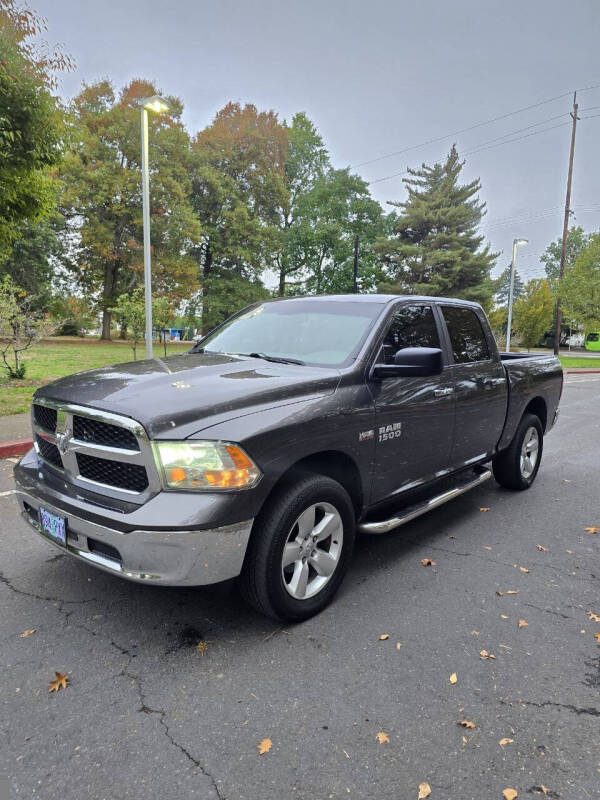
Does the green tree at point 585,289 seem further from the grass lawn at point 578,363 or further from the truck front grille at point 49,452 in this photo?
the truck front grille at point 49,452

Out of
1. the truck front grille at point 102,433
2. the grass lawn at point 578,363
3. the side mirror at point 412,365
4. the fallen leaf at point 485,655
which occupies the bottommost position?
the grass lawn at point 578,363

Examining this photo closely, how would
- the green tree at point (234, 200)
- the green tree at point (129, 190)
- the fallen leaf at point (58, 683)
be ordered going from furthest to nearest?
the green tree at point (234, 200)
the green tree at point (129, 190)
the fallen leaf at point (58, 683)

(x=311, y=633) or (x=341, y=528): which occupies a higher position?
(x=341, y=528)

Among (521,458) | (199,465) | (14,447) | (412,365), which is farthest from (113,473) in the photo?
(14,447)

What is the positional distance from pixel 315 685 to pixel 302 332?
89.0 inches

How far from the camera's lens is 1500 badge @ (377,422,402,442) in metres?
3.30

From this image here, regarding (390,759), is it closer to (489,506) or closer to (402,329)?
(402,329)

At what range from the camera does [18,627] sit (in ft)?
9.17

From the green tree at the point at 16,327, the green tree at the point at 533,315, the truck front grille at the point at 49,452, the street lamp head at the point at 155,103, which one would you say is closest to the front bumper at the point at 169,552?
the truck front grille at the point at 49,452

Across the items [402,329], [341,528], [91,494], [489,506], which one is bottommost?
[489,506]

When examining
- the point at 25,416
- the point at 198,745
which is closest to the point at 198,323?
the point at 25,416

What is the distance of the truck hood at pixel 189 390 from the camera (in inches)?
98.3

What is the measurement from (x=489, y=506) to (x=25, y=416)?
274 inches

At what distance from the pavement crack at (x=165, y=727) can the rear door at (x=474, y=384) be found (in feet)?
9.03
